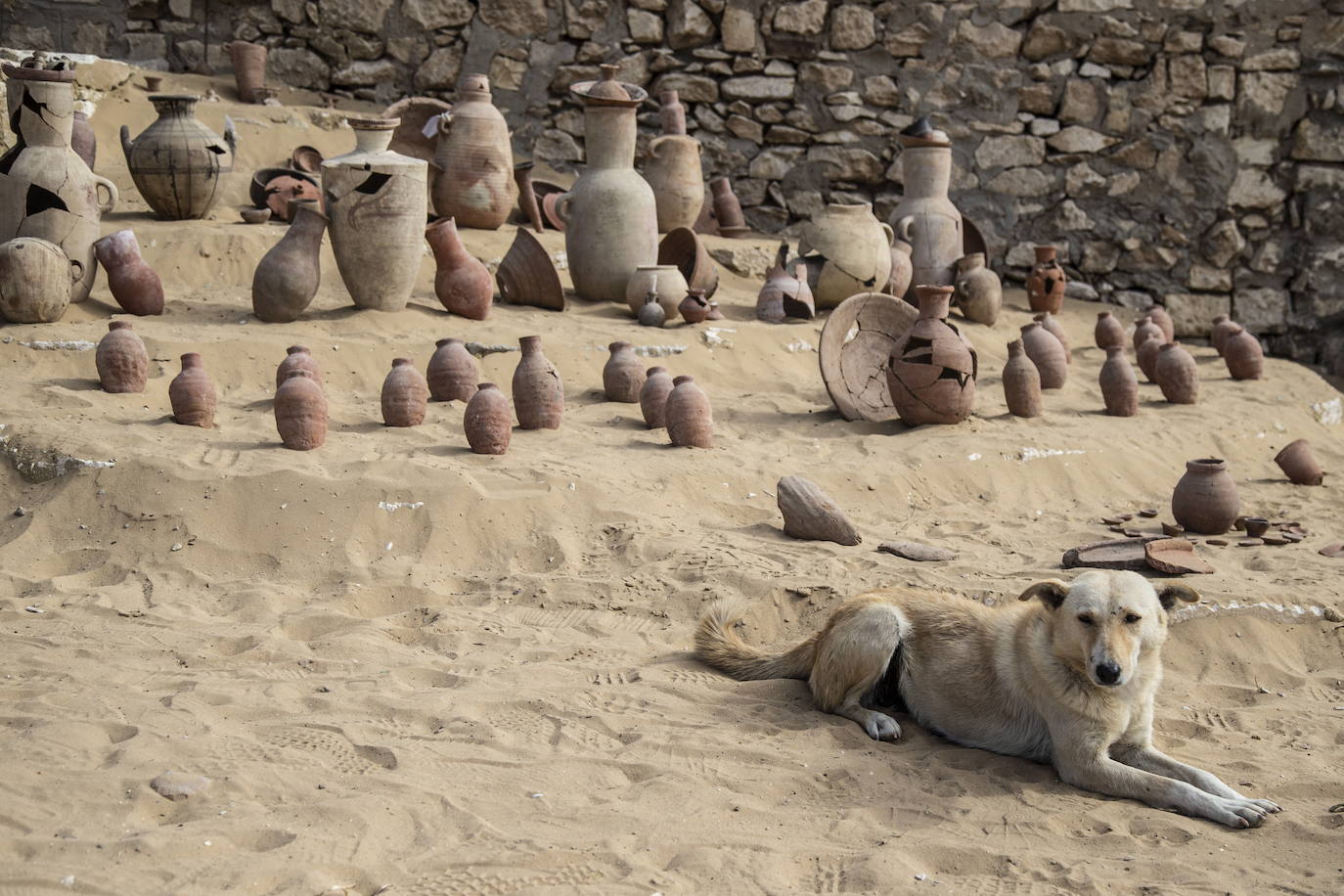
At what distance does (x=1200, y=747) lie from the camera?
157 inches

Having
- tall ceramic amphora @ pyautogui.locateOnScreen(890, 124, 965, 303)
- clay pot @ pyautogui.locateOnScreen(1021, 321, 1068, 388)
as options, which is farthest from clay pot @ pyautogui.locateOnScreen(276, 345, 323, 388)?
tall ceramic amphora @ pyautogui.locateOnScreen(890, 124, 965, 303)

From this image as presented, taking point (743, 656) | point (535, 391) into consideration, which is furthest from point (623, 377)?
point (743, 656)

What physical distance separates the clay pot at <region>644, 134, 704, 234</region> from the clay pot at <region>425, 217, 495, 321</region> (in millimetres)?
2476

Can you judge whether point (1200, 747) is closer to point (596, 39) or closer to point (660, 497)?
point (660, 497)

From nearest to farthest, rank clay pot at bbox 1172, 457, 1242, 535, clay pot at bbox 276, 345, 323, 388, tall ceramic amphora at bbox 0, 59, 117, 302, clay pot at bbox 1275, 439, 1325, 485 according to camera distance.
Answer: clay pot at bbox 1172, 457, 1242, 535, clay pot at bbox 276, 345, 323, 388, clay pot at bbox 1275, 439, 1325, 485, tall ceramic amphora at bbox 0, 59, 117, 302

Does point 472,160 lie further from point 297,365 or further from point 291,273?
point 297,365

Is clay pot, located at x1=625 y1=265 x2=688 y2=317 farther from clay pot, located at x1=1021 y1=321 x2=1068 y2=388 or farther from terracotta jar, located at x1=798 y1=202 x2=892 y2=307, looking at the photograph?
clay pot, located at x1=1021 y1=321 x2=1068 y2=388

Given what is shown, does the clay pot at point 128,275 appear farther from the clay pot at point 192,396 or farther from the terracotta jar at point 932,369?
the terracotta jar at point 932,369

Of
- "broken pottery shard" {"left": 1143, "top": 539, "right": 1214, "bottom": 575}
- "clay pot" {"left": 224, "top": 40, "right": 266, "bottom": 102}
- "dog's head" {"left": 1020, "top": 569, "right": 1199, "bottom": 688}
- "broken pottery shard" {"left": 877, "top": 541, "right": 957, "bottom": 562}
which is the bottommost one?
"broken pottery shard" {"left": 877, "top": 541, "right": 957, "bottom": 562}

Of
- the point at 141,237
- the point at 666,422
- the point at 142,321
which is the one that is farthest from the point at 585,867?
the point at 141,237

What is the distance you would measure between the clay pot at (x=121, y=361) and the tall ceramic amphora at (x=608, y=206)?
332 cm

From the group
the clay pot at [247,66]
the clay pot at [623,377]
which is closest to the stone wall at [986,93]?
the clay pot at [247,66]

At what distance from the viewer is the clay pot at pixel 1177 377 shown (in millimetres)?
8227

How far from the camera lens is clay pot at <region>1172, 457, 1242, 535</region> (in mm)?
5824
